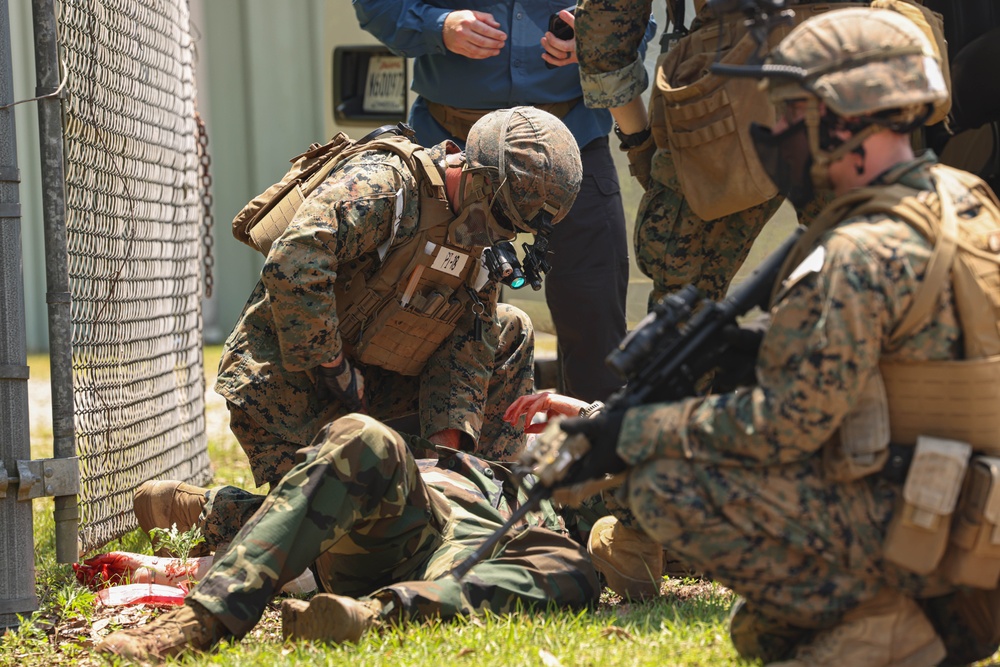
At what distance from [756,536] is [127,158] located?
331 cm

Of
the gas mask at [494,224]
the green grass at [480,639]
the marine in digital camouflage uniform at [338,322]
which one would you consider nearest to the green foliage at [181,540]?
the marine in digital camouflage uniform at [338,322]

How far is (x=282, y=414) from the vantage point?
175 inches

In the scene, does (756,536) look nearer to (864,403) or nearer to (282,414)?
(864,403)

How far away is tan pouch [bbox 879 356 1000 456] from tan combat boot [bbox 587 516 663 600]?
53.0 inches

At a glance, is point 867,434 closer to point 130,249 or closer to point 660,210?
point 660,210

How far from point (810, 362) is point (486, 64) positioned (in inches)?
121

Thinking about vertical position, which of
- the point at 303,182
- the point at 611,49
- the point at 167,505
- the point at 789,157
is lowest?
the point at 167,505

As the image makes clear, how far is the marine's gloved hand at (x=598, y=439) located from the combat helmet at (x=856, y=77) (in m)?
0.70

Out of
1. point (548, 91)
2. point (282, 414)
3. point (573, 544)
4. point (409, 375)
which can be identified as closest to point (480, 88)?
point (548, 91)

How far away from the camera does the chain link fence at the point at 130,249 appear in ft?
14.9

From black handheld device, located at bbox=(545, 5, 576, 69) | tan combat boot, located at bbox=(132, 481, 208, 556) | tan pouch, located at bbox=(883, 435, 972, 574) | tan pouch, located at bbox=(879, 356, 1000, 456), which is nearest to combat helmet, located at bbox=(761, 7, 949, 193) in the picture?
tan pouch, located at bbox=(879, 356, 1000, 456)

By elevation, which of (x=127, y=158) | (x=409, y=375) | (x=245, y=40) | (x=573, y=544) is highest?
(x=245, y=40)

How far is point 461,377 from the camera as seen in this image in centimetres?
451

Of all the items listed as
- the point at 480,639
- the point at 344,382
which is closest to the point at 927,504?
the point at 480,639
